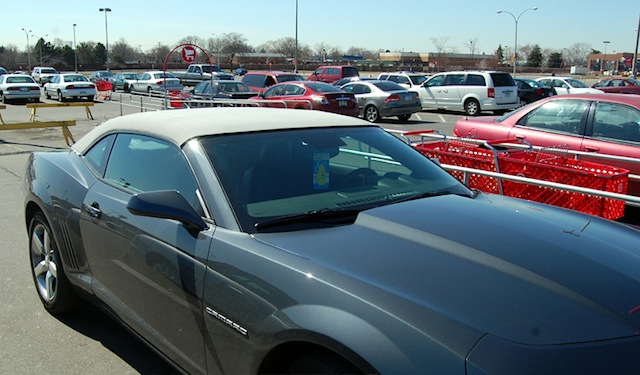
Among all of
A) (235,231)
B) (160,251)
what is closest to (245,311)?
(235,231)

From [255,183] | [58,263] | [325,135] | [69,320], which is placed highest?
[325,135]

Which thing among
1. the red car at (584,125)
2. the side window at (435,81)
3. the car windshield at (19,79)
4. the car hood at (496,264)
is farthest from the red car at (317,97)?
the car windshield at (19,79)

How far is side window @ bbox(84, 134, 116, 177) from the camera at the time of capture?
371 cm

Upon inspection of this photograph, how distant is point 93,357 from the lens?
3633 mm

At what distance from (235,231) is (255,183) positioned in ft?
1.21

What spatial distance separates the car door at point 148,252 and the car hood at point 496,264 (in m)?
0.49

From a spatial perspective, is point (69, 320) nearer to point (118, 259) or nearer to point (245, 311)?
point (118, 259)

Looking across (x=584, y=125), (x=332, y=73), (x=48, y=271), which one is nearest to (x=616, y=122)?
(x=584, y=125)

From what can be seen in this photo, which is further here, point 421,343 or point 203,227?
point 203,227

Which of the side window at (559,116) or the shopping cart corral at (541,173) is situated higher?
the side window at (559,116)

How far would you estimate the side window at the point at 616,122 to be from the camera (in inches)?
275

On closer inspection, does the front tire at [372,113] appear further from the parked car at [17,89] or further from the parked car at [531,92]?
the parked car at [17,89]

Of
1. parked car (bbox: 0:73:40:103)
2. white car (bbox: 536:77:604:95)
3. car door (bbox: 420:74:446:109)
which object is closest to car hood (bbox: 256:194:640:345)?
car door (bbox: 420:74:446:109)

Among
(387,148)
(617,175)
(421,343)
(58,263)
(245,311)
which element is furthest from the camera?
(617,175)
